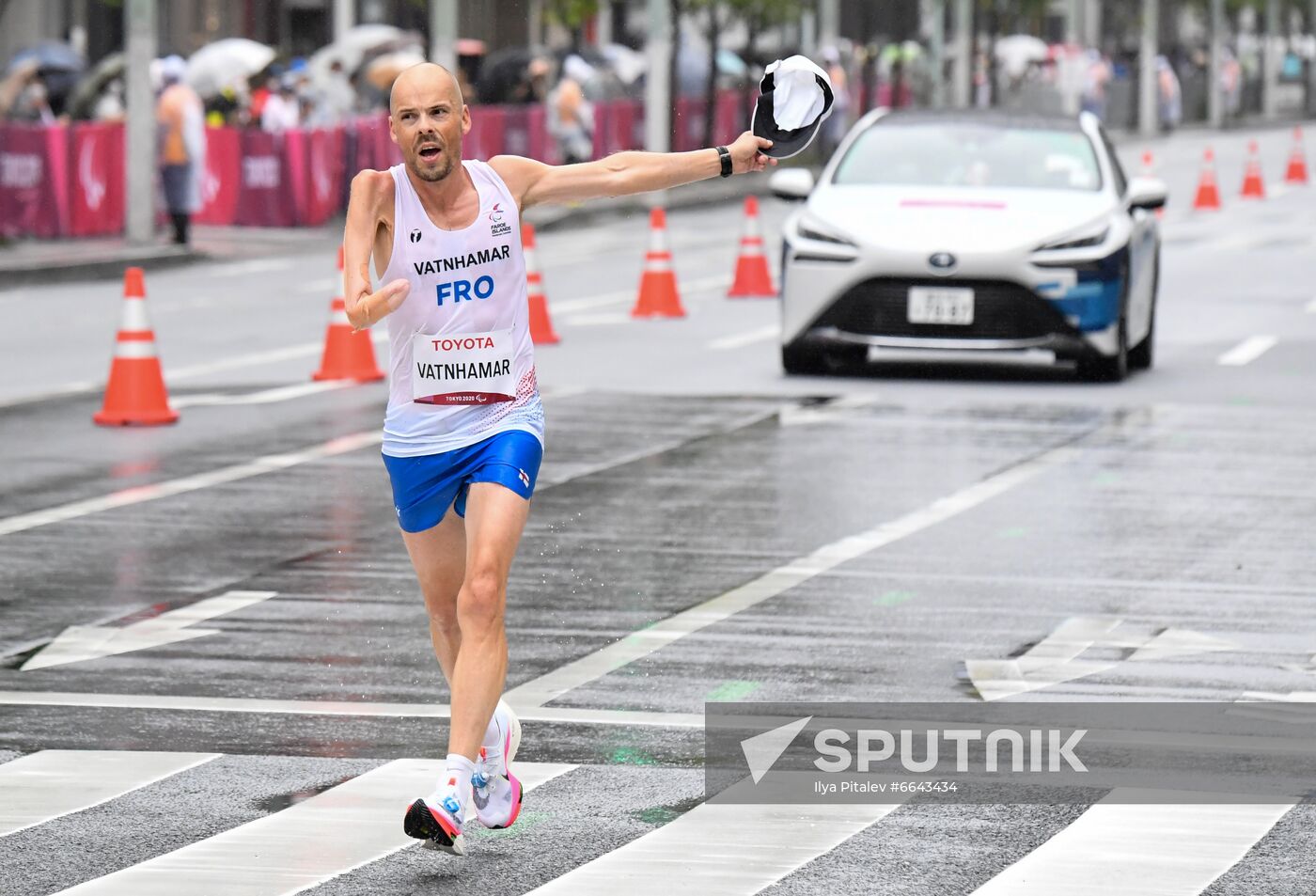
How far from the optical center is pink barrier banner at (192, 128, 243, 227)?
3262cm

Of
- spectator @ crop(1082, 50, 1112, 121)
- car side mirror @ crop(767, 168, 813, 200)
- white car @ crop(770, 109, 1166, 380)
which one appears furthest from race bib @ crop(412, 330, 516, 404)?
spectator @ crop(1082, 50, 1112, 121)

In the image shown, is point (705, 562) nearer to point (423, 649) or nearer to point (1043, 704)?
point (423, 649)

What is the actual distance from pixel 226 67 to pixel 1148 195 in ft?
81.7

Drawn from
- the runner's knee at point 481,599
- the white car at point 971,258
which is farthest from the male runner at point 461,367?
the white car at point 971,258

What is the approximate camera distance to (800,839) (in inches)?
244

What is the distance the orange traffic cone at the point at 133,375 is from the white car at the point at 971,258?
3.68 metres

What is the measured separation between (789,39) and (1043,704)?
70820mm

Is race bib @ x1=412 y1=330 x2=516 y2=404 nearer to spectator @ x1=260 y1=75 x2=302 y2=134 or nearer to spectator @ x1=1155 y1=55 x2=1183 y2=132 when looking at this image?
spectator @ x1=260 y1=75 x2=302 y2=134

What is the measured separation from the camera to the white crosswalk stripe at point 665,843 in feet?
19.1

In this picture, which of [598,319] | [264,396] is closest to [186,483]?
[264,396]

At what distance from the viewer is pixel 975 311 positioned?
16281 millimetres

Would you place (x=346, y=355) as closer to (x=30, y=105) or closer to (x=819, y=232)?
(x=819, y=232)

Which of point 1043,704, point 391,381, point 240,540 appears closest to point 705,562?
point 240,540

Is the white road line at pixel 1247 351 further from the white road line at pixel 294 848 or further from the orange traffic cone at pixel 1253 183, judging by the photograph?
the orange traffic cone at pixel 1253 183
